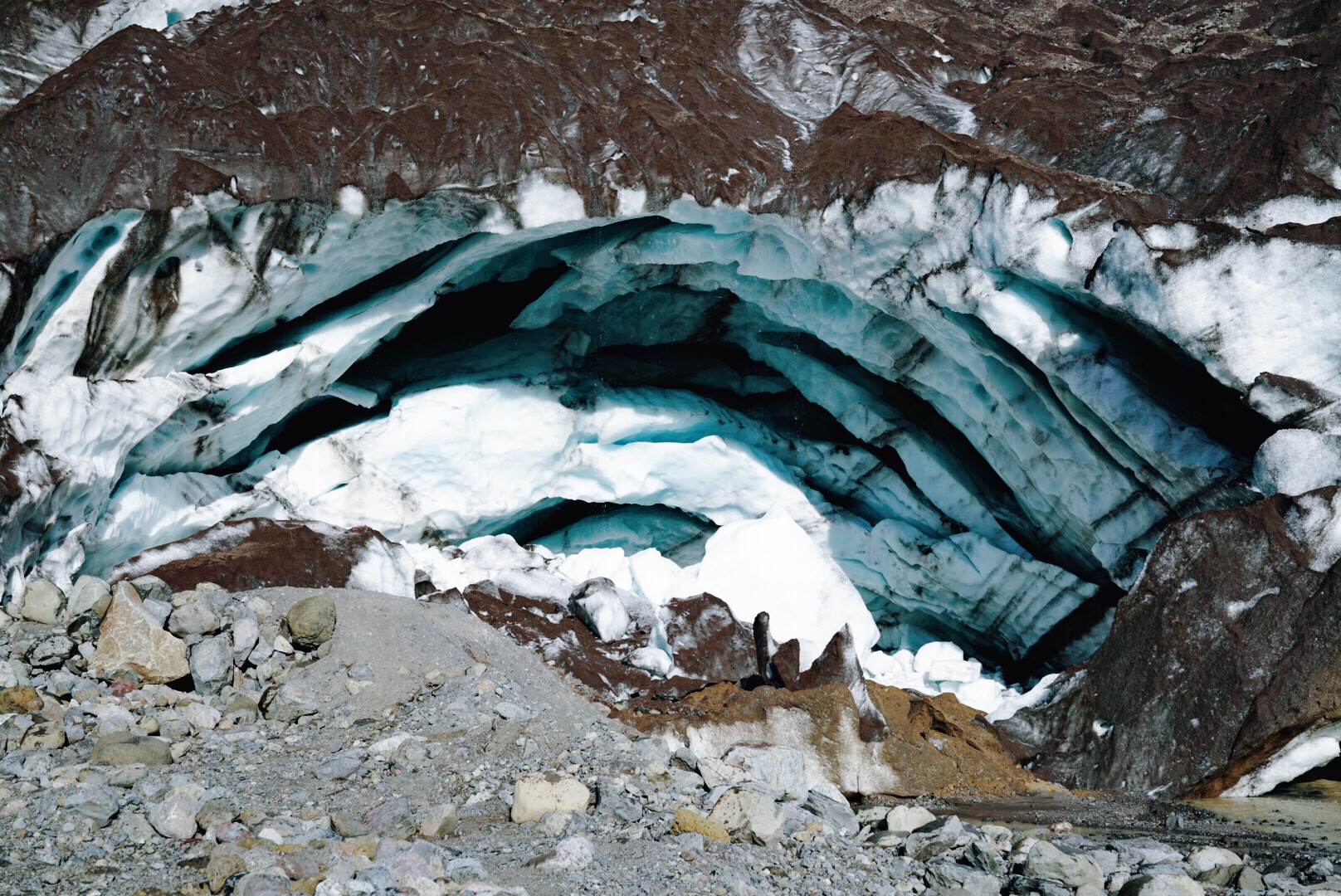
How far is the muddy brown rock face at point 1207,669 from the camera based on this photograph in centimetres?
537

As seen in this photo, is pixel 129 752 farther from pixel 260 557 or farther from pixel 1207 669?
pixel 1207 669

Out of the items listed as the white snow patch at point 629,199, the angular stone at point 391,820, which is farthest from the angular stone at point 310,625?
the white snow patch at point 629,199

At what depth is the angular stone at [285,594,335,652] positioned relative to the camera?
5.07m

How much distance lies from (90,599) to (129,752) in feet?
5.05

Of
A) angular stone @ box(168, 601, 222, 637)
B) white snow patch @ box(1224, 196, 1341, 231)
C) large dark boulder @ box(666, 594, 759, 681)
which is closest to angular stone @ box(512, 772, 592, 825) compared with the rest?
angular stone @ box(168, 601, 222, 637)

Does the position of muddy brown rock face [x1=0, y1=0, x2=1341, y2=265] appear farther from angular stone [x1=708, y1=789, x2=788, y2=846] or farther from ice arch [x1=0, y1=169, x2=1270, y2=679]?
angular stone [x1=708, y1=789, x2=788, y2=846]

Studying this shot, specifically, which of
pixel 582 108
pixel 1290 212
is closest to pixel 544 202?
pixel 582 108

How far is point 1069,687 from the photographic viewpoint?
6.37m

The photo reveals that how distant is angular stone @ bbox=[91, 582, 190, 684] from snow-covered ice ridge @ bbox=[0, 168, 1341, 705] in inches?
56.8

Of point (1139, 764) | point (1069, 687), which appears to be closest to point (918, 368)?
point (1069, 687)

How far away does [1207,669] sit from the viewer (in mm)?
5727

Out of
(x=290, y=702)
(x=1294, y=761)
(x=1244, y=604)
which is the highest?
(x=1244, y=604)

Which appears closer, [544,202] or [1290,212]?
[1290,212]

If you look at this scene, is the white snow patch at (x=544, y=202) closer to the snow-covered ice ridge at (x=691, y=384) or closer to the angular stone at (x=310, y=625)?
the snow-covered ice ridge at (x=691, y=384)
